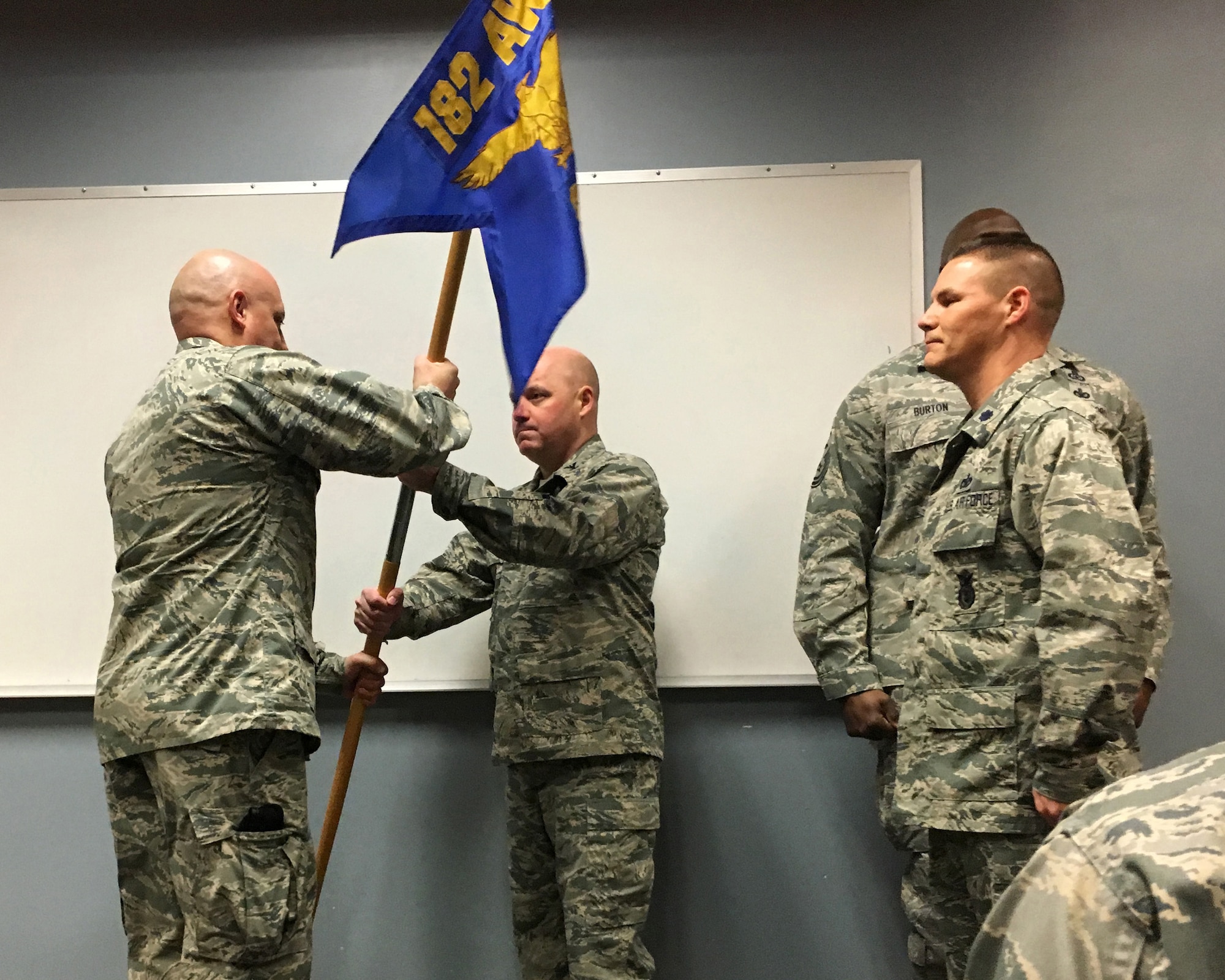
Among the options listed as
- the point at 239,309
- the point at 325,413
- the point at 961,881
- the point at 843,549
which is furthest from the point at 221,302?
the point at 961,881

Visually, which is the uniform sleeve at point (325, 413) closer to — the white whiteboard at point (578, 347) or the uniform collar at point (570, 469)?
the uniform collar at point (570, 469)

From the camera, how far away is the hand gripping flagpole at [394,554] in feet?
6.08

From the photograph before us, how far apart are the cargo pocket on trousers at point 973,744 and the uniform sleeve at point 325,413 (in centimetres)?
90

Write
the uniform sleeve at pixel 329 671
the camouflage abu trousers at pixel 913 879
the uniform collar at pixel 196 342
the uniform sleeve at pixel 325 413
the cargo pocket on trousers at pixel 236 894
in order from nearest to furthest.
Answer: the cargo pocket on trousers at pixel 236 894 → the uniform sleeve at pixel 325 413 → the uniform collar at pixel 196 342 → the camouflage abu trousers at pixel 913 879 → the uniform sleeve at pixel 329 671

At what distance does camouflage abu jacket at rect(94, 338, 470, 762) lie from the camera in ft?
5.07

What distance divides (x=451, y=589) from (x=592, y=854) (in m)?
0.67

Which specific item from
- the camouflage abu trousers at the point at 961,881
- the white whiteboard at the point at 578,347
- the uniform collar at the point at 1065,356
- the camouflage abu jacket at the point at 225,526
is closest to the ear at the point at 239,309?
the camouflage abu jacket at the point at 225,526

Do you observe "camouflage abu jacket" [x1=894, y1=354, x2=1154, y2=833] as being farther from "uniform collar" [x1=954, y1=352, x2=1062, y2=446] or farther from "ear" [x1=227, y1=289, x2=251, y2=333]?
"ear" [x1=227, y1=289, x2=251, y2=333]

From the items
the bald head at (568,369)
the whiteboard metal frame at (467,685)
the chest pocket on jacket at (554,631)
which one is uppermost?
the bald head at (568,369)

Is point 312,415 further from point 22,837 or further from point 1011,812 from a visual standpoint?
point 22,837

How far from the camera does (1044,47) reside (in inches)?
103

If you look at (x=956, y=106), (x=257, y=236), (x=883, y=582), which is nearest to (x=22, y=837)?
(x=257, y=236)

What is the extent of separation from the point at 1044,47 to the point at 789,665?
1.68 metres

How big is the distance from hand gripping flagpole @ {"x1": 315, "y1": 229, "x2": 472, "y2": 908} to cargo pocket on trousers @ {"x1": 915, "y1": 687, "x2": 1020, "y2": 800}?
1.00 m
